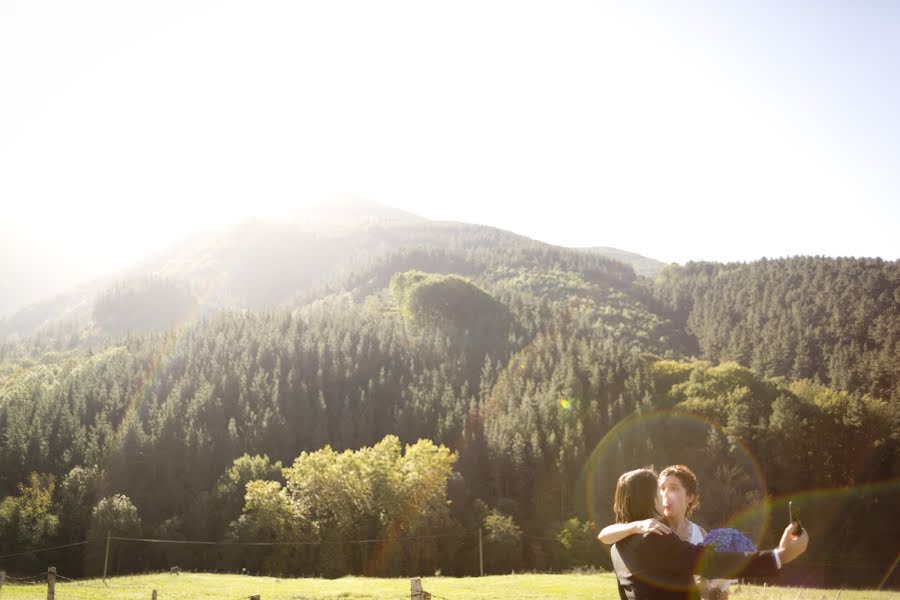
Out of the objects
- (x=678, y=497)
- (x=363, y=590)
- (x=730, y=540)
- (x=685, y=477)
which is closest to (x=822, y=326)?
(x=363, y=590)

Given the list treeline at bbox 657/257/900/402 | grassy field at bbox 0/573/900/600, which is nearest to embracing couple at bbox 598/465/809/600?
grassy field at bbox 0/573/900/600

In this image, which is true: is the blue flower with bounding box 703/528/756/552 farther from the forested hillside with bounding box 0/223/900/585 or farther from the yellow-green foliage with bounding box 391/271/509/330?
the yellow-green foliage with bounding box 391/271/509/330

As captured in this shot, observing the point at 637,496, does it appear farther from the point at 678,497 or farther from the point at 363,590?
the point at 363,590

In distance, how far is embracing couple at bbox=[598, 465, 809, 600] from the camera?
5.83 metres

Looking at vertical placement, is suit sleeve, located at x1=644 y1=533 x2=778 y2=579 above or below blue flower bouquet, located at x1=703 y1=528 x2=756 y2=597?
above

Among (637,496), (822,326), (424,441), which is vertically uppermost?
(822,326)

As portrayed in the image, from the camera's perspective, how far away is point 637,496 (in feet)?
22.1

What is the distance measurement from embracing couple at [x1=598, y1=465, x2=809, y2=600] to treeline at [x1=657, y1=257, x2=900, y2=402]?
150 meters

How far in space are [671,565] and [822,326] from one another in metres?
184

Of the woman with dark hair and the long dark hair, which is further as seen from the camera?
the woman with dark hair

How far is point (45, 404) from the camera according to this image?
124 metres

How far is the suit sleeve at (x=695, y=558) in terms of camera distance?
591 centimetres

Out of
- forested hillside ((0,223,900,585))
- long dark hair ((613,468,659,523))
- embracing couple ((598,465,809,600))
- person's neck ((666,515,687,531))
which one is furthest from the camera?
forested hillside ((0,223,900,585))

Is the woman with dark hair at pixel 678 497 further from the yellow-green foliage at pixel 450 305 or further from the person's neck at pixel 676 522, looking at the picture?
the yellow-green foliage at pixel 450 305
